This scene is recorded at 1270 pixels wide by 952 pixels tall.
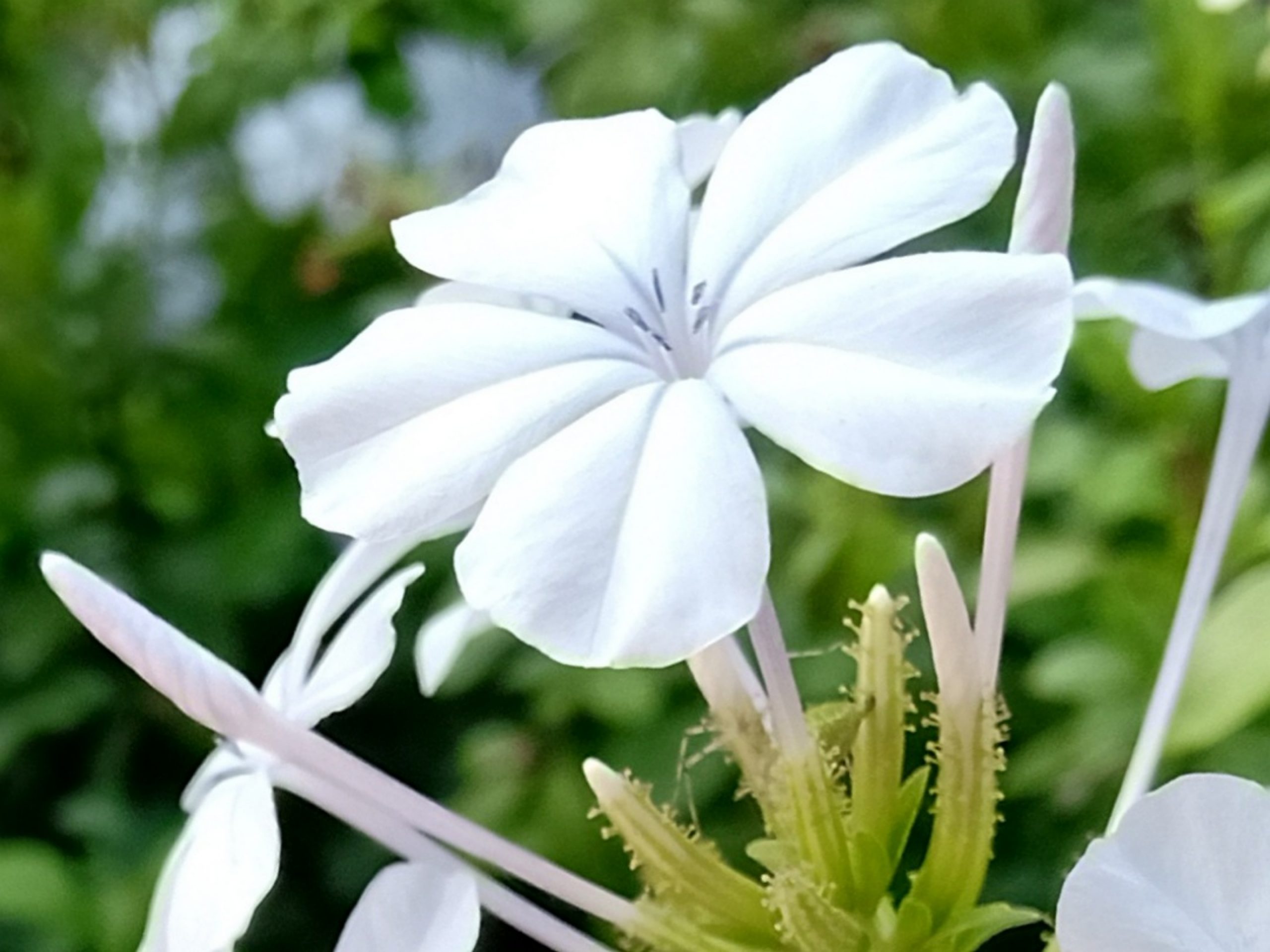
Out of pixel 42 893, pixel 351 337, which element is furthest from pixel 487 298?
pixel 351 337

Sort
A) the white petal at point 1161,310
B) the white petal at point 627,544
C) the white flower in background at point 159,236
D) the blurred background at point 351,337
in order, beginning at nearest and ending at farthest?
the white petal at point 627,544 < the white petal at point 1161,310 < the blurred background at point 351,337 < the white flower in background at point 159,236

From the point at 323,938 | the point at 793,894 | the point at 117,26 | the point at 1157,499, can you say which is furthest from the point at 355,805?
the point at 117,26

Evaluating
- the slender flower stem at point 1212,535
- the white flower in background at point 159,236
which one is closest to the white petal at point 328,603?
the slender flower stem at point 1212,535

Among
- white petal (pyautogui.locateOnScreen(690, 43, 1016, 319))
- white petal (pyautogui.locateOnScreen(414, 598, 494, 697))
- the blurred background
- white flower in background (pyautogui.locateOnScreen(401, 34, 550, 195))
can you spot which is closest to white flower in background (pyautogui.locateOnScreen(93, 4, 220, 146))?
the blurred background

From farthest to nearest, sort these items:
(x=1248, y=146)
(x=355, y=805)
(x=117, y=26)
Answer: (x=117, y=26)
(x=1248, y=146)
(x=355, y=805)

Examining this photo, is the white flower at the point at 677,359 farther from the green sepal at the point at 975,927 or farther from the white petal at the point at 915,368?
the green sepal at the point at 975,927

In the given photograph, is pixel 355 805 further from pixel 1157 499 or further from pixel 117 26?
pixel 117 26
